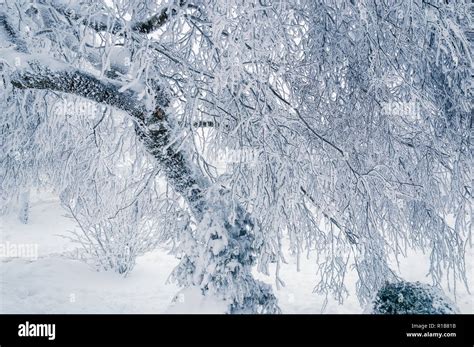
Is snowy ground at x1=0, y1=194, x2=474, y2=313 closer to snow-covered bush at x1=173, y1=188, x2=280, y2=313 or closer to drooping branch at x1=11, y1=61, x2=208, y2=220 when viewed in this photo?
snow-covered bush at x1=173, y1=188, x2=280, y2=313

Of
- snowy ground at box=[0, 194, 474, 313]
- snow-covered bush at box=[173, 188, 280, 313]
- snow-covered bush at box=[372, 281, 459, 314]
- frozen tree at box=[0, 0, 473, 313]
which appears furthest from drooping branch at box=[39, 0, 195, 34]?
snowy ground at box=[0, 194, 474, 313]

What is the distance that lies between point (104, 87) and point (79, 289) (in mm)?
5592

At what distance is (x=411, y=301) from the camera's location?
2.56m

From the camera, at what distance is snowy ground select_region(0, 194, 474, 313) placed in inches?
247

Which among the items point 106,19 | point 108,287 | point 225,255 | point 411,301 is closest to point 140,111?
point 106,19

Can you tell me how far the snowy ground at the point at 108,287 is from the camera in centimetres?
626

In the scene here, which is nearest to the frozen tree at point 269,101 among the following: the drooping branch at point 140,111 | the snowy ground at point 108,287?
the drooping branch at point 140,111

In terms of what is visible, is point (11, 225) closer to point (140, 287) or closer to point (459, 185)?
point (140, 287)

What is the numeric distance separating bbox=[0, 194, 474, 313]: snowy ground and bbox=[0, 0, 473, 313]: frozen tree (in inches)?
81.9

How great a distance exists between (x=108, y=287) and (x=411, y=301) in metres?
6.37

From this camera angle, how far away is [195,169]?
3262 mm

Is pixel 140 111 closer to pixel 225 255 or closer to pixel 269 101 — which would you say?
pixel 269 101
